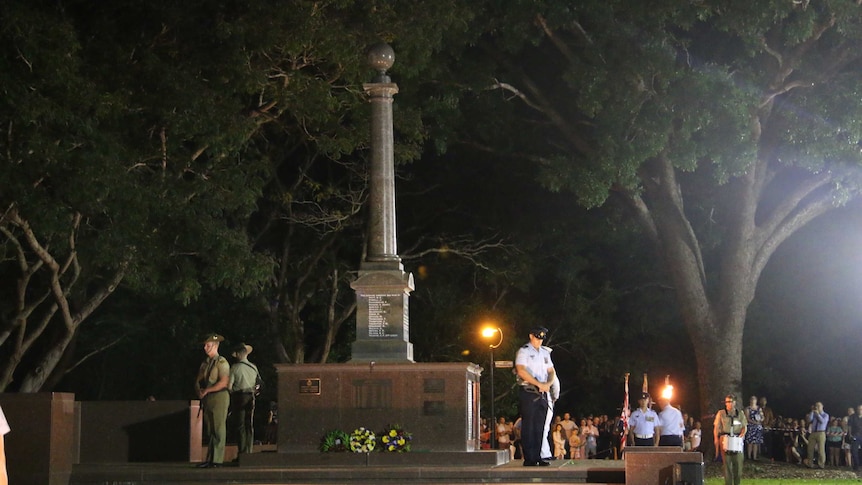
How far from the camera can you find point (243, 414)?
65.5 ft

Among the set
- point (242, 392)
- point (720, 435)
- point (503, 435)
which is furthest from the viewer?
point (503, 435)

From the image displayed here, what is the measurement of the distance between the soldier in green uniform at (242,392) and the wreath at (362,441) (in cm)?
207

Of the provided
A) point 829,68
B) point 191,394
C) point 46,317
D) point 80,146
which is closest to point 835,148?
point 829,68

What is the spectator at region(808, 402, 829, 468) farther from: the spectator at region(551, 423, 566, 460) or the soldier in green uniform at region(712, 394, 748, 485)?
the soldier in green uniform at region(712, 394, 748, 485)

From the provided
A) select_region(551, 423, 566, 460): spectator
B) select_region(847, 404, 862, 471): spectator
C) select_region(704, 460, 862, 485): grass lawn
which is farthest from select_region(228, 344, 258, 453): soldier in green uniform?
select_region(847, 404, 862, 471): spectator

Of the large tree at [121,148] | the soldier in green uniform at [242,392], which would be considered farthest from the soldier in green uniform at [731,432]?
the large tree at [121,148]

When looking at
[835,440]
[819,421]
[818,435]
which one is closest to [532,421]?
[819,421]

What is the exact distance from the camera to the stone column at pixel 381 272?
20.5m

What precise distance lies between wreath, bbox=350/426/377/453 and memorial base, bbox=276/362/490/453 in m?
0.35

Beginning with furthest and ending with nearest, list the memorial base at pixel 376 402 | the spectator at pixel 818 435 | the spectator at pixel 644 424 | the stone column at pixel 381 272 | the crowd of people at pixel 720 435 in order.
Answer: the spectator at pixel 818 435
the spectator at pixel 644 424
the stone column at pixel 381 272
the crowd of people at pixel 720 435
the memorial base at pixel 376 402

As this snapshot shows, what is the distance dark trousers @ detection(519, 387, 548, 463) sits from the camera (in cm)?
1744

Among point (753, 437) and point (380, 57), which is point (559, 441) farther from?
point (380, 57)

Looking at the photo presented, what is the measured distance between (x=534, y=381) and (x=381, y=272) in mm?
4248

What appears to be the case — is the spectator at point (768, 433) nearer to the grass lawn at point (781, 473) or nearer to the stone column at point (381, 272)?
the grass lawn at point (781, 473)
